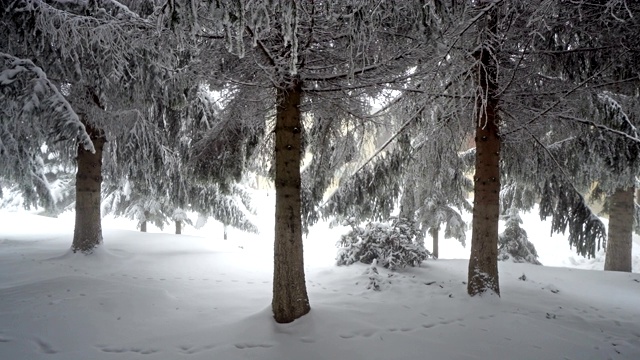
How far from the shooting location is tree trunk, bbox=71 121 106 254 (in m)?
7.38

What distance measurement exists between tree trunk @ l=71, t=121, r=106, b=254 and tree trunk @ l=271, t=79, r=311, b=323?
5.10m

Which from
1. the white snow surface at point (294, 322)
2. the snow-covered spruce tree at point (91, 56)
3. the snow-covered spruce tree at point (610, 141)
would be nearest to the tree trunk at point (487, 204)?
the white snow surface at point (294, 322)

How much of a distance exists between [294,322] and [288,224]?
4.10 ft

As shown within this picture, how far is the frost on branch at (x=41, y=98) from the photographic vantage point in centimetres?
439

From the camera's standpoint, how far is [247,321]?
14.2 feet

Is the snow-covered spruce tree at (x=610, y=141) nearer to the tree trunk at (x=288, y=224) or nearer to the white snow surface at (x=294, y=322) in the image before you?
the white snow surface at (x=294, y=322)

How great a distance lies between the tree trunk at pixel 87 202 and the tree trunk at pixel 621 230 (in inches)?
549

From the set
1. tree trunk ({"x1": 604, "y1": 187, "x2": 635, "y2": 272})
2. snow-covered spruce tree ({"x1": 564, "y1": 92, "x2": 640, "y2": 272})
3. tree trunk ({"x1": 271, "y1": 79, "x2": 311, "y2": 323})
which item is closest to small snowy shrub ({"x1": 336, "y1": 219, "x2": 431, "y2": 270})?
tree trunk ({"x1": 271, "y1": 79, "x2": 311, "y2": 323})

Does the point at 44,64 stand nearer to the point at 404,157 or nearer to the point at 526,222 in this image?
the point at 404,157

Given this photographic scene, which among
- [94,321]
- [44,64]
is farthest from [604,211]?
[44,64]

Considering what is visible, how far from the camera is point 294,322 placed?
14.1ft

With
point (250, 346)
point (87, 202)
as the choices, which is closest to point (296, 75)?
point (250, 346)

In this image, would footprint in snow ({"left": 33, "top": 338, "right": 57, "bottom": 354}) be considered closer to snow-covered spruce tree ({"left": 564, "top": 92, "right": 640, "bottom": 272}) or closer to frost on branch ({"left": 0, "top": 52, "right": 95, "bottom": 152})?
frost on branch ({"left": 0, "top": 52, "right": 95, "bottom": 152})

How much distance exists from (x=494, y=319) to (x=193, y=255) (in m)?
6.96
